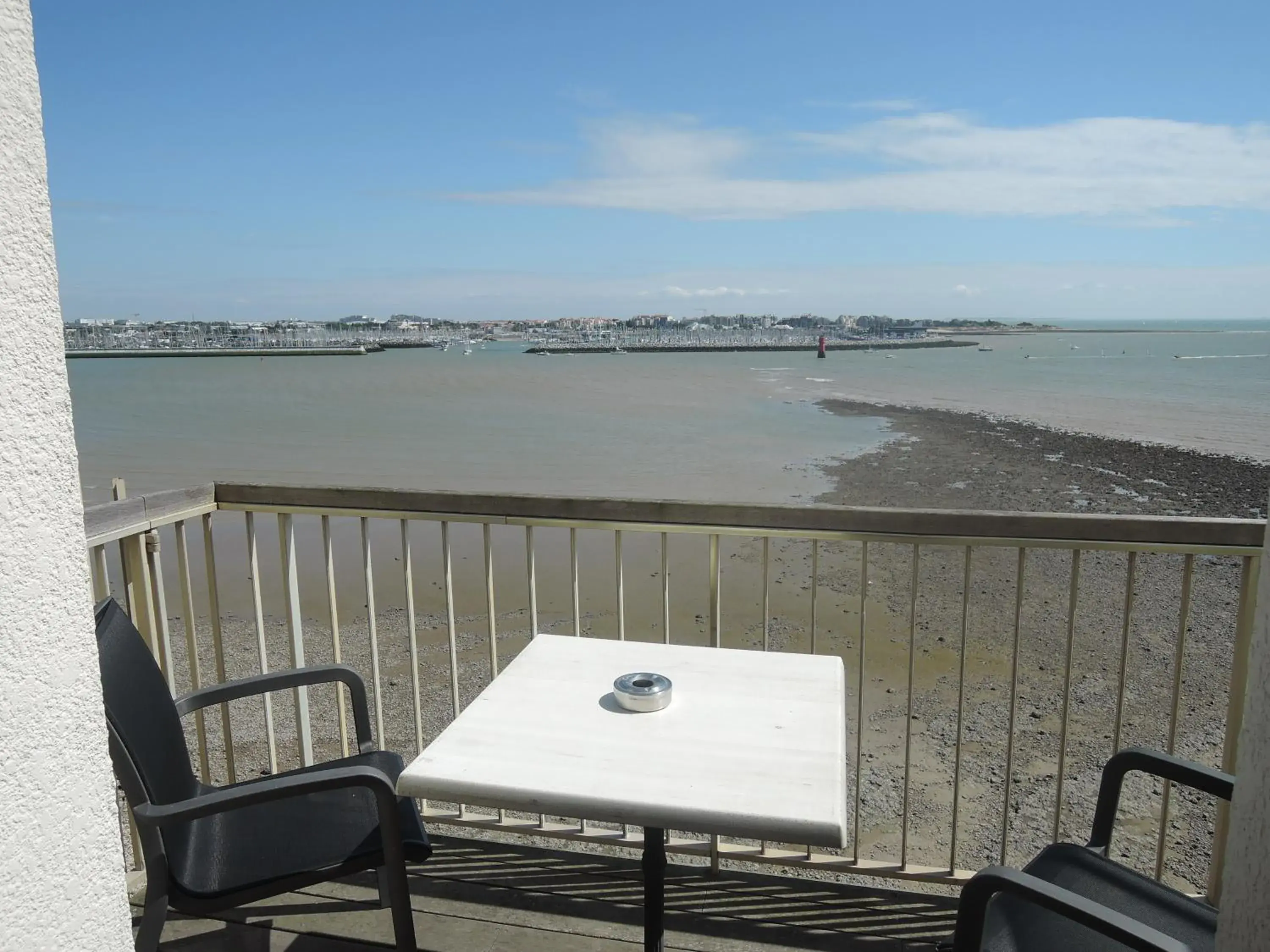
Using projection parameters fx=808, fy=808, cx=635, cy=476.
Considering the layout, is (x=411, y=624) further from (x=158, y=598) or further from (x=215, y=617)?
(x=158, y=598)

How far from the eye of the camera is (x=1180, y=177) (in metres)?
19.2

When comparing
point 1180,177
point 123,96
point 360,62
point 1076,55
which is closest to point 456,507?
point 360,62

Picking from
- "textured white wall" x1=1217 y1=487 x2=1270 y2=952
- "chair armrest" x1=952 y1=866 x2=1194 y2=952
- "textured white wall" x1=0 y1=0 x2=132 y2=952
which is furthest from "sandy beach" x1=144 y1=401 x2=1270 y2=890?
Result: "textured white wall" x1=0 y1=0 x2=132 y2=952

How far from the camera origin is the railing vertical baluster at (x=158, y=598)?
8.29 feet

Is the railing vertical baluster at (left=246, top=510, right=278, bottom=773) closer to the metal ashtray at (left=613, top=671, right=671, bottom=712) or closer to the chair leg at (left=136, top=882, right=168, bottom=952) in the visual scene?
the chair leg at (left=136, top=882, right=168, bottom=952)

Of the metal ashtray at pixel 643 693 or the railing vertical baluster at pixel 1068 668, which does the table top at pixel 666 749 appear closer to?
the metal ashtray at pixel 643 693

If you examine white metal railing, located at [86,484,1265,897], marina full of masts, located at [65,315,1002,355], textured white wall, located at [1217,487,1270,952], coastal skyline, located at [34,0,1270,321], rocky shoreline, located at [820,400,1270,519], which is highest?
coastal skyline, located at [34,0,1270,321]

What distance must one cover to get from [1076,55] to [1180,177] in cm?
1005

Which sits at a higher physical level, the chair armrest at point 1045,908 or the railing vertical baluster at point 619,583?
the railing vertical baluster at point 619,583

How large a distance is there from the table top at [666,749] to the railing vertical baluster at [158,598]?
1.30 metres

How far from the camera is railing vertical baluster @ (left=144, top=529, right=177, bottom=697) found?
8.29 ft

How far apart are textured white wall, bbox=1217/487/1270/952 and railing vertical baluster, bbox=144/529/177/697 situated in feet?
8.81

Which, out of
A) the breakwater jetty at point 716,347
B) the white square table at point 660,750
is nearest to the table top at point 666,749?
the white square table at point 660,750

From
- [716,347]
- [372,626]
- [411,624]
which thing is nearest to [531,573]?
[411,624]
